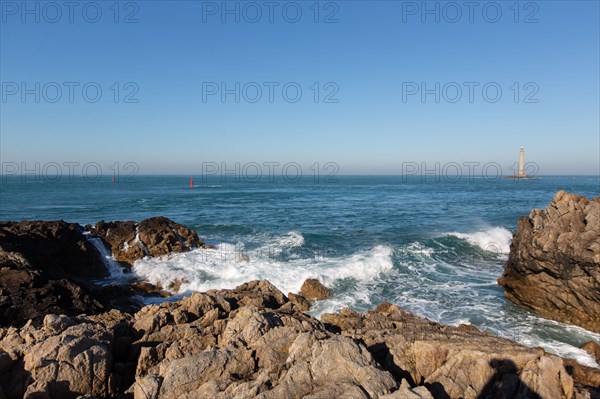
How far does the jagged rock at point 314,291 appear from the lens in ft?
53.9

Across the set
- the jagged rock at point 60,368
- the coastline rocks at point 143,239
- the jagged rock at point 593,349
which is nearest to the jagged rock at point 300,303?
the jagged rock at point 60,368

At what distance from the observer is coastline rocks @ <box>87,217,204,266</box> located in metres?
21.6

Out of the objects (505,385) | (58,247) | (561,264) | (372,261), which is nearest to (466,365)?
(505,385)

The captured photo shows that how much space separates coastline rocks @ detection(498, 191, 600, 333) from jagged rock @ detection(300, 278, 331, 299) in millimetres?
8368

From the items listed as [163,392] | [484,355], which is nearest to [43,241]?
[163,392]

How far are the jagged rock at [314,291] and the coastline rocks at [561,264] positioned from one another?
8.37 meters

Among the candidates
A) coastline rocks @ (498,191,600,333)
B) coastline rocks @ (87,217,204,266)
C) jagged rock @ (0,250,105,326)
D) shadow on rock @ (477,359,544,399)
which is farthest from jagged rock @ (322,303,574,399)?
coastline rocks @ (87,217,204,266)

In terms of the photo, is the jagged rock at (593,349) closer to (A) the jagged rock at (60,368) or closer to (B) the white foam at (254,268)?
(B) the white foam at (254,268)

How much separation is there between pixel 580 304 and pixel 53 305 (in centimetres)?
1877

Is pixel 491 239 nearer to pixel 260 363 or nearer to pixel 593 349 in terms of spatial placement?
pixel 593 349

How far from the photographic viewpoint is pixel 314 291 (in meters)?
16.5

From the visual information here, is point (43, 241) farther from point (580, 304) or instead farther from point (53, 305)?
point (580, 304)

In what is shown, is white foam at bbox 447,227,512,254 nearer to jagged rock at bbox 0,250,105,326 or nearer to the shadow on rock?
the shadow on rock

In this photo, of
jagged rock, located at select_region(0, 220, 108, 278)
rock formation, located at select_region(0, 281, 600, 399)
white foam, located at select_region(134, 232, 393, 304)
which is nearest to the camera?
rock formation, located at select_region(0, 281, 600, 399)
